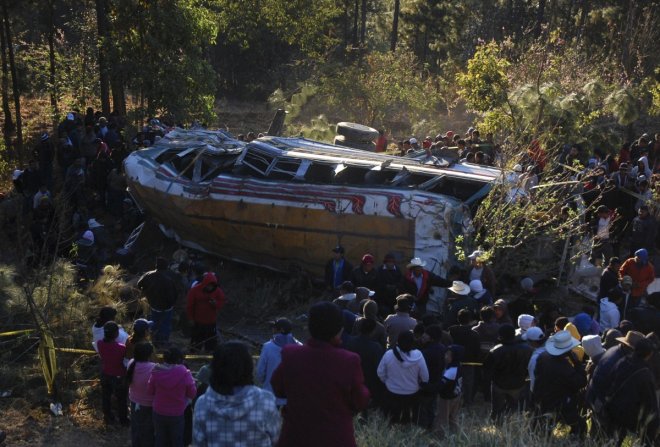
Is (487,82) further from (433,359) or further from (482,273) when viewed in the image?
(433,359)

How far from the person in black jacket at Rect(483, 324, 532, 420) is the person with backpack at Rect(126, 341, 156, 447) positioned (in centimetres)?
327

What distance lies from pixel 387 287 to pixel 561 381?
3796 mm

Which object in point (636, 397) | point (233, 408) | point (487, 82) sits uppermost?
point (233, 408)

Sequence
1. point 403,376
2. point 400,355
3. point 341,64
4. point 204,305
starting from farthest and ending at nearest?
point 341,64 < point 204,305 < point 403,376 < point 400,355

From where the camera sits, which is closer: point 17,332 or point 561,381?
point 561,381

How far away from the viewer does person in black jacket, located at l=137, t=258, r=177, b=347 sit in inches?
430

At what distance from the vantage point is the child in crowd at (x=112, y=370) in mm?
8680

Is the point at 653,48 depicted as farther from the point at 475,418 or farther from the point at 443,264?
the point at 475,418

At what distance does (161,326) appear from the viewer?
1120 centimetres

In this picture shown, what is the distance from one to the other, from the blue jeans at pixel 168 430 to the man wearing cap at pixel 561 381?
3260 mm

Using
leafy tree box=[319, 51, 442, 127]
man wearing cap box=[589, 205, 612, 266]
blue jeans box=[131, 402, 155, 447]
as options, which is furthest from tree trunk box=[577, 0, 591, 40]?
blue jeans box=[131, 402, 155, 447]

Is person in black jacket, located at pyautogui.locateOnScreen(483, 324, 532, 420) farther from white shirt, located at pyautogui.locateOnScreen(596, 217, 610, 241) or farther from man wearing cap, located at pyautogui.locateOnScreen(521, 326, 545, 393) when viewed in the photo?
white shirt, located at pyautogui.locateOnScreen(596, 217, 610, 241)

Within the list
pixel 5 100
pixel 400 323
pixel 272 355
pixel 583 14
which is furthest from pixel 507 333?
pixel 583 14

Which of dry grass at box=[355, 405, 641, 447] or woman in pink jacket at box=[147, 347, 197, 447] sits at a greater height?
woman in pink jacket at box=[147, 347, 197, 447]
